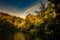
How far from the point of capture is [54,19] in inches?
537

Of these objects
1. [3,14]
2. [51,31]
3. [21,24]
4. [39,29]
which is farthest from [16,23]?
[51,31]

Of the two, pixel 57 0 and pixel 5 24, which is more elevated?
pixel 57 0

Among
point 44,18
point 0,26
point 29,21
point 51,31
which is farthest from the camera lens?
point 29,21

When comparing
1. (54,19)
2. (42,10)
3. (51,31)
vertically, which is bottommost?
(51,31)

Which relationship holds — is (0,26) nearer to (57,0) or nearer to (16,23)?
(16,23)

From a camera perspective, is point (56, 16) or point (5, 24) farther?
point (5, 24)

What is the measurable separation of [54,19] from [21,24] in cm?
394

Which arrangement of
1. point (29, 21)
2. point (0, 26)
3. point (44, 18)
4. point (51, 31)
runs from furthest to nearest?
point (29, 21), point (0, 26), point (44, 18), point (51, 31)

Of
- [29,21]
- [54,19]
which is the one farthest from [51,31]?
[29,21]

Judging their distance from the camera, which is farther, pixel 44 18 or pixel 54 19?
pixel 44 18

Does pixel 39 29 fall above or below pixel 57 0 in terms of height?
below

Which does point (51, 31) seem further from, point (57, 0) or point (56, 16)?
point (57, 0)

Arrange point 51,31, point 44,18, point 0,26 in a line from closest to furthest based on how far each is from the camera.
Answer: point 51,31 < point 44,18 < point 0,26

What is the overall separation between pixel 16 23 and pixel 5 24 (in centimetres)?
112
